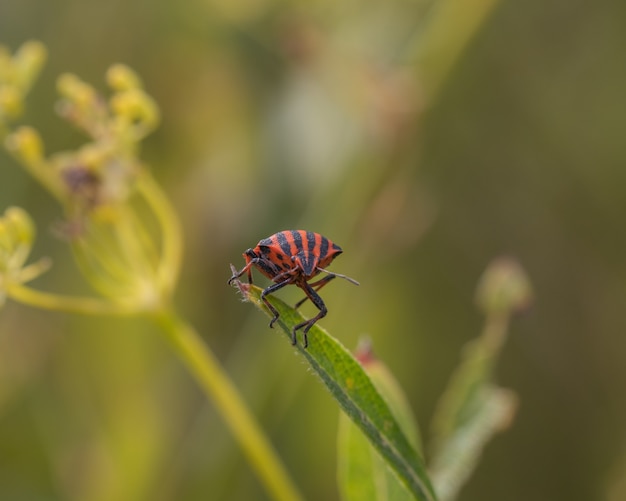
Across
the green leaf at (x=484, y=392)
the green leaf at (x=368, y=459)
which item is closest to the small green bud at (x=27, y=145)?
the green leaf at (x=368, y=459)

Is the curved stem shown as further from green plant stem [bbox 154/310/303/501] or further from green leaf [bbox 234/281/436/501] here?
green leaf [bbox 234/281/436/501]

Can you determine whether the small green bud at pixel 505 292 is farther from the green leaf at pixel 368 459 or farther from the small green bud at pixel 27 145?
the small green bud at pixel 27 145

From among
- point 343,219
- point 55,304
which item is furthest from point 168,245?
point 343,219

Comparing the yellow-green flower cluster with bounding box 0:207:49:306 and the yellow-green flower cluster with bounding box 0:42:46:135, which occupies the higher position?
the yellow-green flower cluster with bounding box 0:42:46:135

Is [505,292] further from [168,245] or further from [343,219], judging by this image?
[343,219]

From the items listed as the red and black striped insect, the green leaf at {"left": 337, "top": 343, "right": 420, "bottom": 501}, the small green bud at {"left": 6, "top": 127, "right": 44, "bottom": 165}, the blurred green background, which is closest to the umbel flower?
the small green bud at {"left": 6, "top": 127, "right": 44, "bottom": 165}
